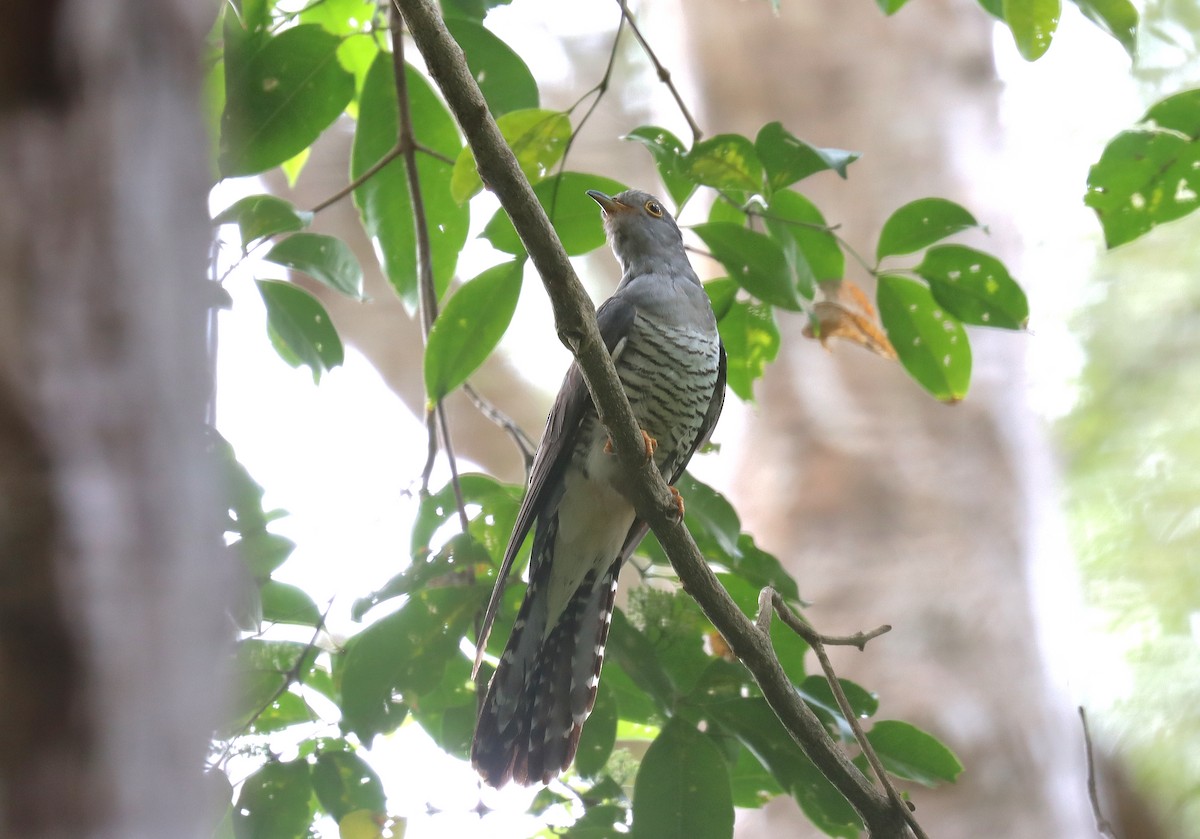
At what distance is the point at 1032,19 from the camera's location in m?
2.46

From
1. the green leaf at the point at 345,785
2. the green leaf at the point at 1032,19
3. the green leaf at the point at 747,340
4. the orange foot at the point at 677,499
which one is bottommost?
the green leaf at the point at 345,785

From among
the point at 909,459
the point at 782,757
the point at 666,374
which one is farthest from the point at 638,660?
the point at 909,459

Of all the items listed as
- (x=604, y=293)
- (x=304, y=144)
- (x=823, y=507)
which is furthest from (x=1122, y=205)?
(x=604, y=293)

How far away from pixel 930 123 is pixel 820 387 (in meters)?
1.71

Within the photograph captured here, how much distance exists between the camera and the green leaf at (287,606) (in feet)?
8.97

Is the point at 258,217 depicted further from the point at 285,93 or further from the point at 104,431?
the point at 104,431

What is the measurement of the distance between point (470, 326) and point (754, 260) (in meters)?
0.75

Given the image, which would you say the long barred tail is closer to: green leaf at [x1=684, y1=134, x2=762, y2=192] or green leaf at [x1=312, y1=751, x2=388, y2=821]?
green leaf at [x1=312, y1=751, x2=388, y2=821]

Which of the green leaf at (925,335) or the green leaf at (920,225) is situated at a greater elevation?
the green leaf at (920,225)

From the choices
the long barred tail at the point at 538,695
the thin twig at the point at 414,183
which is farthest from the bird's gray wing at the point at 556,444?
the long barred tail at the point at 538,695

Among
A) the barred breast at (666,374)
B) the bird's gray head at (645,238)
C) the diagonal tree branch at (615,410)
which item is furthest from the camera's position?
the bird's gray head at (645,238)

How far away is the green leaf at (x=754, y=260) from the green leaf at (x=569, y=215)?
0.93 ft

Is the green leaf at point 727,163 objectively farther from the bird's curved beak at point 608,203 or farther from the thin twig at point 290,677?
the thin twig at point 290,677

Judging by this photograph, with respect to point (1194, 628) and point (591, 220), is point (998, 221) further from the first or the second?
point (591, 220)
